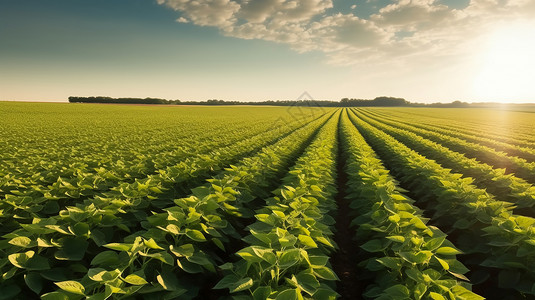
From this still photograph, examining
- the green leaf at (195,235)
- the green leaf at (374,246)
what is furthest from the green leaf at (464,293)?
the green leaf at (195,235)

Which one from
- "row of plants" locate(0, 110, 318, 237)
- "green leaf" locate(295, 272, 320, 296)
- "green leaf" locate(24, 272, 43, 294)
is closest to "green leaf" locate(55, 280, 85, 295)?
"green leaf" locate(24, 272, 43, 294)

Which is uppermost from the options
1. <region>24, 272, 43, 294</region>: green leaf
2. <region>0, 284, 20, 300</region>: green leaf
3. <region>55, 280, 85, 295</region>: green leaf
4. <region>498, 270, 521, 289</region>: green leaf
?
<region>55, 280, 85, 295</region>: green leaf

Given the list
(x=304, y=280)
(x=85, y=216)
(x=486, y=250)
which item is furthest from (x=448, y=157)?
(x=85, y=216)

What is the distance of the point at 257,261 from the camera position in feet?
8.67

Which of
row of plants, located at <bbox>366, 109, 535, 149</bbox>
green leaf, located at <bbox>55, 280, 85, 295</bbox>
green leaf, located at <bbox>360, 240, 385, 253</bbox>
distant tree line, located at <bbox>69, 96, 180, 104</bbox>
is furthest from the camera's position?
distant tree line, located at <bbox>69, 96, 180, 104</bbox>

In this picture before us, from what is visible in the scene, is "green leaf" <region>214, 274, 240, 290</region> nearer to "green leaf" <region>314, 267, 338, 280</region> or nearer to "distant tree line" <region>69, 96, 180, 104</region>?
"green leaf" <region>314, 267, 338, 280</region>

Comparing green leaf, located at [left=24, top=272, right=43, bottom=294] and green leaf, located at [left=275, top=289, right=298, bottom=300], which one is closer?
green leaf, located at [left=275, top=289, right=298, bottom=300]

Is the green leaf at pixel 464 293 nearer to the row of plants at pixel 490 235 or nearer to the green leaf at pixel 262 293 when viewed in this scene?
the row of plants at pixel 490 235

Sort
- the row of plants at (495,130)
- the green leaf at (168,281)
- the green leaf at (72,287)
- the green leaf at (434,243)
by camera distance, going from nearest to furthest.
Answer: the green leaf at (72,287)
the green leaf at (168,281)
the green leaf at (434,243)
the row of plants at (495,130)

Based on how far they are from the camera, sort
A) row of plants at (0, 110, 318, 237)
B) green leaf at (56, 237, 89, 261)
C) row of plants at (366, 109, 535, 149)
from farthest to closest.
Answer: row of plants at (366, 109, 535, 149), row of plants at (0, 110, 318, 237), green leaf at (56, 237, 89, 261)

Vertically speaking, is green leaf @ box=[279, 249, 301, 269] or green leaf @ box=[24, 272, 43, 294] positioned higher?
green leaf @ box=[279, 249, 301, 269]

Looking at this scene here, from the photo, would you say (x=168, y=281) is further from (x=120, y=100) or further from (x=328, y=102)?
(x=328, y=102)

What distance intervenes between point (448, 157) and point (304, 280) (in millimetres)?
10879

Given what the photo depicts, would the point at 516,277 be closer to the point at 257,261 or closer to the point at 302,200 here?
the point at 302,200
